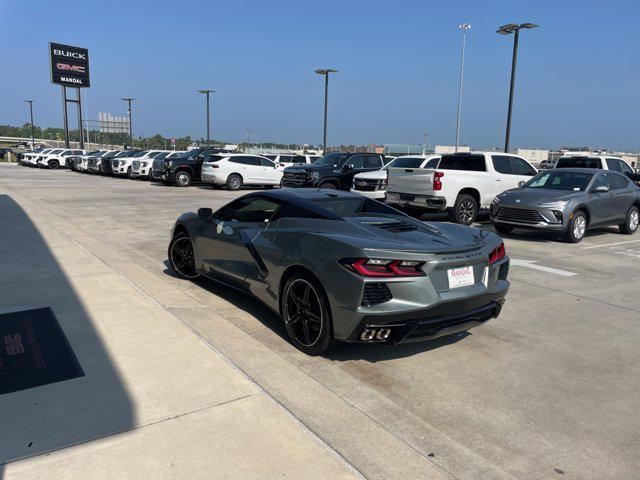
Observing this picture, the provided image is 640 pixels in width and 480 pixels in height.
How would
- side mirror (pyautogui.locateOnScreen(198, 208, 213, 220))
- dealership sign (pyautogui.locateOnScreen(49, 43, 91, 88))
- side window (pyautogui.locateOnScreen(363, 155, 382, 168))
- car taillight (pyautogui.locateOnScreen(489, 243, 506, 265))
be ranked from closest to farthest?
car taillight (pyautogui.locateOnScreen(489, 243, 506, 265)), side mirror (pyautogui.locateOnScreen(198, 208, 213, 220)), side window (pyautogui.locateOnScreen(363, 155, 382, 168)), dealership sign (pyautogui.locateOnScreen(49, 43, 91, 88))

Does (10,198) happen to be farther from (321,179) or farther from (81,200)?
(321,179)

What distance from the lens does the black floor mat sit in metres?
3.54

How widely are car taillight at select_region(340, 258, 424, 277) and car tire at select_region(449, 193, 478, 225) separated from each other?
28.8ft

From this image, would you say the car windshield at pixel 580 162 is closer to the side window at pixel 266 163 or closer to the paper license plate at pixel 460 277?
the side window at pixel 266 163

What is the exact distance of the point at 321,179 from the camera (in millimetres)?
17281

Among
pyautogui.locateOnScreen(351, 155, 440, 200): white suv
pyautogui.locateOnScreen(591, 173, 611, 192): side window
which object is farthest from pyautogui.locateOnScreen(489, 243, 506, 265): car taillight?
pyautogui.locateOnScreen(351, 155, 440, 200): white suv

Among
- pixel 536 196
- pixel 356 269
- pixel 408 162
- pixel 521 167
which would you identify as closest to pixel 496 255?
pixel 356 269

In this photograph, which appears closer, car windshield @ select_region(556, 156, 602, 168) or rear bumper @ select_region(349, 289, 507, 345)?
rear bumper @ select_region(349, 289, 507, 345)

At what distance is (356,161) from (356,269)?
48.7ft

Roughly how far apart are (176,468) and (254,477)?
41 cm

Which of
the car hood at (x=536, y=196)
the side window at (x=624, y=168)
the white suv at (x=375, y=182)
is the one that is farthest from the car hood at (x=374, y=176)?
the side window at (x=624, y=168)

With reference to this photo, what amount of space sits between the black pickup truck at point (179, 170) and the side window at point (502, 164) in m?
15.4

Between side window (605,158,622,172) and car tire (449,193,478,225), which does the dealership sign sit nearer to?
car tire (449,193,478,225)

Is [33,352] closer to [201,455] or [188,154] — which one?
[201,455]
